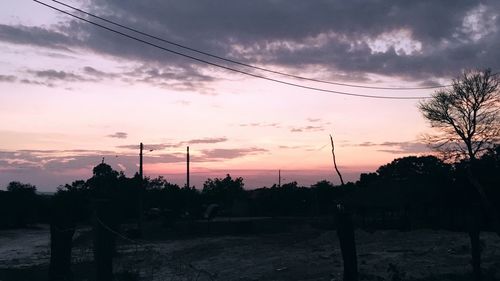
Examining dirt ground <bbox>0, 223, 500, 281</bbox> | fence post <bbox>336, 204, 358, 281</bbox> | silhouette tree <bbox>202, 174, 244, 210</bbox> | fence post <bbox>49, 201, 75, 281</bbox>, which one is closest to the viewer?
fence post <bbox>336, 204, 358, 281</bbox>

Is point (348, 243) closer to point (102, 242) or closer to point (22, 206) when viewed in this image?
point (102, 242)

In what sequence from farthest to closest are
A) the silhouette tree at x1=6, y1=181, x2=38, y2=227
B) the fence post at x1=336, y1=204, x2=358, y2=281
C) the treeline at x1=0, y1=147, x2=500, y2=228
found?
the silhouette tree at x1=6, y1=181, x2=38, y2=227, the treeline at x1=0, y1=147, x2=500, y2=228, the fence post at x1=336, y1=204, x2=358, y2=281

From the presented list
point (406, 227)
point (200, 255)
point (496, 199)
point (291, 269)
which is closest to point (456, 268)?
point (496, 199)

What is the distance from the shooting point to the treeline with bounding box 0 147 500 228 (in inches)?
1389

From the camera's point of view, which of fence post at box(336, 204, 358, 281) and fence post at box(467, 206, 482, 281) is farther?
fence post at box(467, 206, 482, 281)

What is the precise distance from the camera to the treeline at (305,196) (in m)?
35.3

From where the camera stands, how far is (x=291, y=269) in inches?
782

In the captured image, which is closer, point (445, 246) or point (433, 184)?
point (445, 246)

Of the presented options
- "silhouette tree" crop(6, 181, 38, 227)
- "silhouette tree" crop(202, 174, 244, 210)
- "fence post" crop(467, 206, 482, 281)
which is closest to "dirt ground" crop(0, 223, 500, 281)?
"fence post" crop(467, 206, 482, 281)

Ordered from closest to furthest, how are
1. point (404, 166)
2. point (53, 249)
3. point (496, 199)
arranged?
point (53, 249) < point (496, 199) < point (404, 166)

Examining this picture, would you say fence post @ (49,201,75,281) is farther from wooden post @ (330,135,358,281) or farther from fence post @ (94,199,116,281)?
wooden post @ (330,135,358,281)

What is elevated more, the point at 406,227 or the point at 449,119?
the point at 449,119

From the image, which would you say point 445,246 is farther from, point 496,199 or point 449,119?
point 449,119

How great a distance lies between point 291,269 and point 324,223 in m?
32.9
